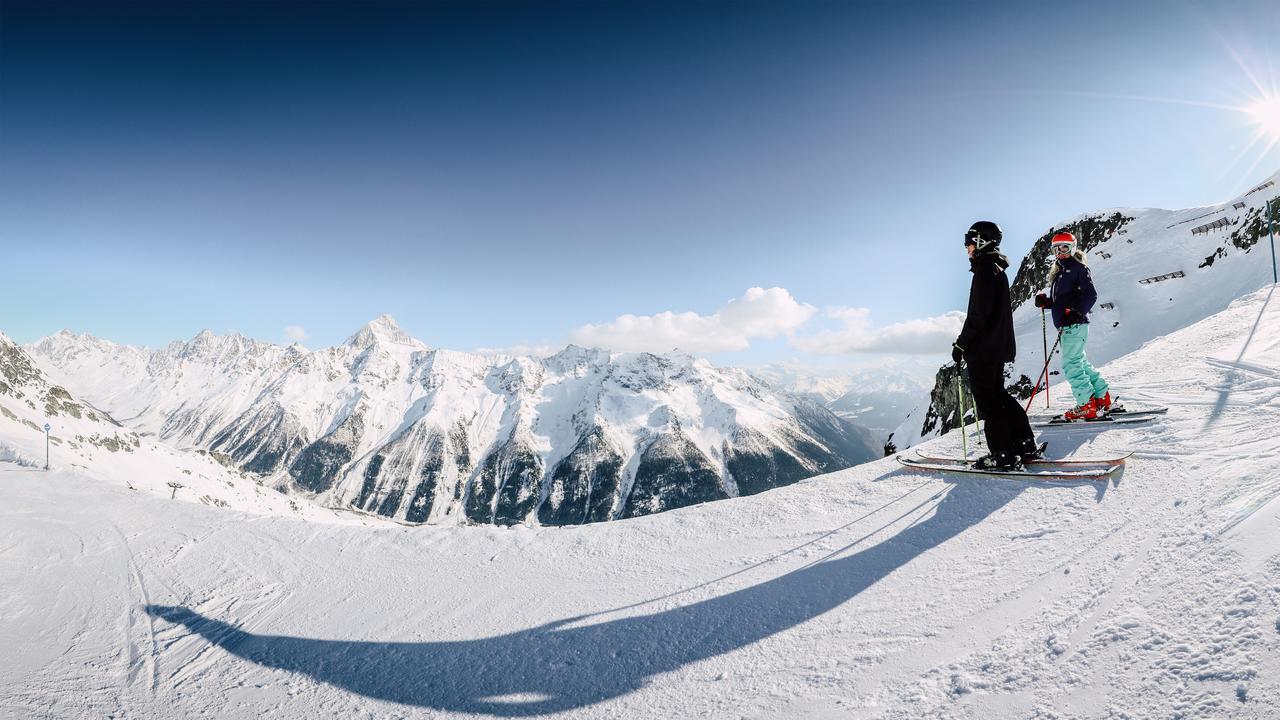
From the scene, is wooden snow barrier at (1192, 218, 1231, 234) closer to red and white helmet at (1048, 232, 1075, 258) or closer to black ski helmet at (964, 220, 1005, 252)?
red and white helmet at (1048, 232, 1075, 258)

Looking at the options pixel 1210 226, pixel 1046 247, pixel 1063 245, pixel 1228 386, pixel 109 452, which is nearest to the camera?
pixel 1228 386

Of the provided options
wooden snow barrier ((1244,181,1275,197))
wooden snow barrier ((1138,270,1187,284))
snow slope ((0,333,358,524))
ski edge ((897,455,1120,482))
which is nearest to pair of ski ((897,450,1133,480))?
ski edge ((897,455,1120,482))

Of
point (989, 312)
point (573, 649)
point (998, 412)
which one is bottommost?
point (573, 649)

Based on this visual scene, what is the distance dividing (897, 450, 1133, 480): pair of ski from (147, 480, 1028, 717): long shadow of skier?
4.08 feet

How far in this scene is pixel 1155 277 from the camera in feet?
94.4

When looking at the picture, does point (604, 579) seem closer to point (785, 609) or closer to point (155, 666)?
point (785, 609)

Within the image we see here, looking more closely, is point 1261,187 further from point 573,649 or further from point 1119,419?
point 573,649

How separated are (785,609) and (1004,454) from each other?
4.15 meters

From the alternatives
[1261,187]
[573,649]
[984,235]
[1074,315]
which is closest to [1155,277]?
[1261,187]

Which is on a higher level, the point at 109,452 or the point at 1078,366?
the point at 1078,366

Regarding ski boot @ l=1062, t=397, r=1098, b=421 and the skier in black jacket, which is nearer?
the skier in black jacket

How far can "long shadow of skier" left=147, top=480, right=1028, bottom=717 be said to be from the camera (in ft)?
12.9

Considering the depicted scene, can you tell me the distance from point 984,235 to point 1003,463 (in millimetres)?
3004

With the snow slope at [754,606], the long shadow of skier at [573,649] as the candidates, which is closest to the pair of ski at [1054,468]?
the snow slope at [754,606]
